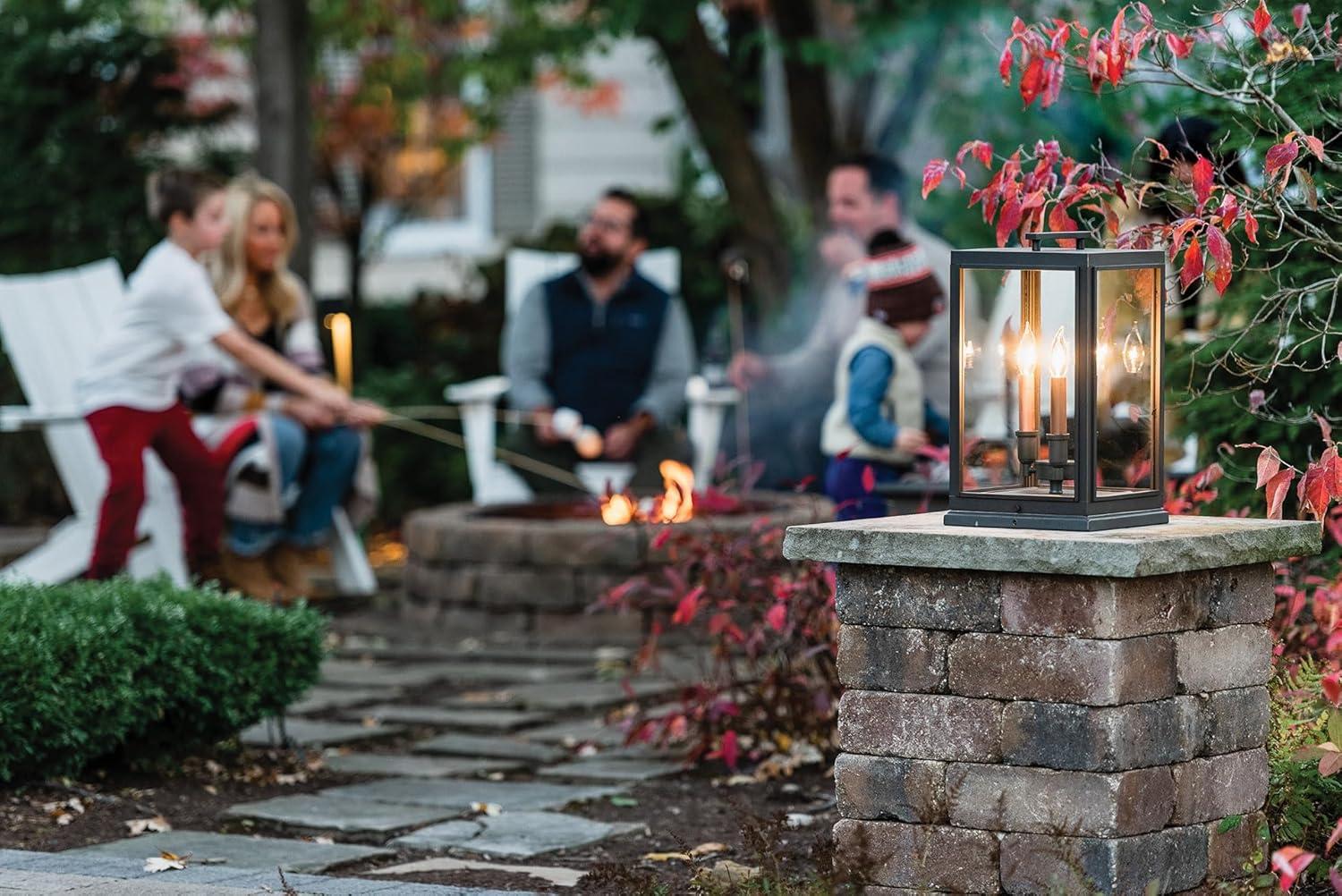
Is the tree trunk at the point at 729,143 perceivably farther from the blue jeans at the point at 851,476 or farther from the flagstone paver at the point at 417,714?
the flagstone paver at the point at 417,714

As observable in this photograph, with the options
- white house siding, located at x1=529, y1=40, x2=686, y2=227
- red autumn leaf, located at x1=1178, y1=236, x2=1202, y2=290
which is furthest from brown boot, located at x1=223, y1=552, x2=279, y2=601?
white house siding, located at x1=529, y1=40, x2=686, y2=227

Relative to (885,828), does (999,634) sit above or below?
above

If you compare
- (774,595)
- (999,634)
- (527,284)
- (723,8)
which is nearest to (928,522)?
(999,634)

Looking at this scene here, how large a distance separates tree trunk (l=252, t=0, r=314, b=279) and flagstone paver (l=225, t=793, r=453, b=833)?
17.3 feet

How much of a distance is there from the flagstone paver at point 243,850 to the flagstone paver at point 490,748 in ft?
3.87

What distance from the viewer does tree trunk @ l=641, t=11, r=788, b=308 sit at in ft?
33.9

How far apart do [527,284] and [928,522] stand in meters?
6.44

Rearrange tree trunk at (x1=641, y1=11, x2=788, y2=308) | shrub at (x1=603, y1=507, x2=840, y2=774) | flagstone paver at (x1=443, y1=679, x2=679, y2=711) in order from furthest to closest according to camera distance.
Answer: tree trunk at (x1=641, y1=11, x2=788, y2=308), flagstone paver at (x1=443, y1=679, x2=679, y2=711), shrub at (x1=603, y1=507, x2=840, y2=774)

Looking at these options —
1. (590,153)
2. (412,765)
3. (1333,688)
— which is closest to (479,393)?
(412,765)

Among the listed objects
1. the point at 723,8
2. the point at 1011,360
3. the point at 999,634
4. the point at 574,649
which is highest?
the point at 723,8

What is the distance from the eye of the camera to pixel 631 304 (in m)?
9.45

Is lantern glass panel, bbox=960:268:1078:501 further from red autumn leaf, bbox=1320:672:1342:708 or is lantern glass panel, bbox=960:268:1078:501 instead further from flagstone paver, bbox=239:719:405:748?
flagstone paver, bbox=239:719:405:748

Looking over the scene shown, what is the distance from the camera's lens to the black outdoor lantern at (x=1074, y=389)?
380 cm

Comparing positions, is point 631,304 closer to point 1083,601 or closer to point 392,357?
point 392,357
